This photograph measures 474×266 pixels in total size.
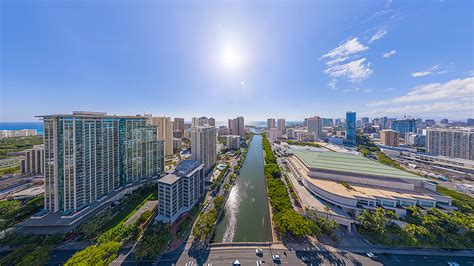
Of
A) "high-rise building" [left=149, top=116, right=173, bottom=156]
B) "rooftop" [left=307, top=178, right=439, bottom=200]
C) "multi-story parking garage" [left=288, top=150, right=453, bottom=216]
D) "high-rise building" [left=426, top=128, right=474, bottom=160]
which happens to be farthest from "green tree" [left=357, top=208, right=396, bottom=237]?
"high-rise building" [left=149, top=116, right=173, bottom=156]

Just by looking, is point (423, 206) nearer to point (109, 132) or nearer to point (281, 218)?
point (281, 218)

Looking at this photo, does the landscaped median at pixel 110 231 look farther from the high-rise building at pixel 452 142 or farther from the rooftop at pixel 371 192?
the high-rise building at pixel 452 142

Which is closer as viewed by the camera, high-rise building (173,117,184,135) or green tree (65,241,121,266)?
green tree (65,241,121,266)

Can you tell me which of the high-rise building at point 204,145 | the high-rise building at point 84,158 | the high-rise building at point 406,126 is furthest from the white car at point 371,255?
the high-rise building at point 406,126

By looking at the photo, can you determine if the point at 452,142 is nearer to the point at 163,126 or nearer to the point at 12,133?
the point at 163,126

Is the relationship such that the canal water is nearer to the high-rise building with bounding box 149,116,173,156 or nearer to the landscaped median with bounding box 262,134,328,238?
the landscaped median with bounding box 262,134,328,238

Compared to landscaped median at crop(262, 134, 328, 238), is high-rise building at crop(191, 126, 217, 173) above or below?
above
